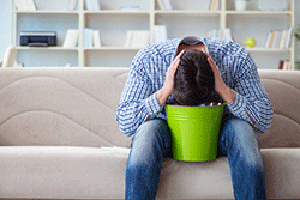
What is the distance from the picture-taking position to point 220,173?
1062 millimetres

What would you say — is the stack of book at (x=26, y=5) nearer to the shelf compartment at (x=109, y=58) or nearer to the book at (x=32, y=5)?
the book at (x=32, y=5)

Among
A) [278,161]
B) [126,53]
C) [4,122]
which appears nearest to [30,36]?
[126,53]

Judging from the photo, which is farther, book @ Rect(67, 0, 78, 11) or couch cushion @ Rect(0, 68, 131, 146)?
book @ Rect(67, 0, 78, 11)

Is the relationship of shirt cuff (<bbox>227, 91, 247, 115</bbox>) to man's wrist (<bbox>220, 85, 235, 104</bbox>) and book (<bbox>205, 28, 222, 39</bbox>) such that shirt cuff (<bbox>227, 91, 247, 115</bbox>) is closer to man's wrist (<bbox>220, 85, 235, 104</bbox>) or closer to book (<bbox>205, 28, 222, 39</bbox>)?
man's wrist (<bbox>220, 85, 235, 104</bbox>)

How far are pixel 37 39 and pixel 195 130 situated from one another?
327cm

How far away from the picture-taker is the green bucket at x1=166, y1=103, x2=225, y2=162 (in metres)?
0.98

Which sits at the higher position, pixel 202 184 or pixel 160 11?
pixel 160 11

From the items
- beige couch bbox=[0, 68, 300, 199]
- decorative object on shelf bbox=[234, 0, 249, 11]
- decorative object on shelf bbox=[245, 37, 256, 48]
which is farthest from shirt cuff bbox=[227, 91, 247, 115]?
decorative object on shelf bbox=[234, 0, 249, 11]

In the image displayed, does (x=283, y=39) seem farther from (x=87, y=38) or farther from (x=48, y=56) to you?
(x=48, y=56)

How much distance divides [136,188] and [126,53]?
319 cm

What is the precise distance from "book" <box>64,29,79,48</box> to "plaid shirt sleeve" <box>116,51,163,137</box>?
9.04ft

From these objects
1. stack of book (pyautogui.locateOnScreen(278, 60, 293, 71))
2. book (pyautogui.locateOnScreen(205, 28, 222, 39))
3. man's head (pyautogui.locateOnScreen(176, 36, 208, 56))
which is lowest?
stack of book (pyautogui.locateOnScreen(278, 60, 293, 71))

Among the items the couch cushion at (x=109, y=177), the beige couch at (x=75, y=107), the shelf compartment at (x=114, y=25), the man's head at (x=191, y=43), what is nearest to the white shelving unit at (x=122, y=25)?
the shelf compartment at (x=114, y=25)

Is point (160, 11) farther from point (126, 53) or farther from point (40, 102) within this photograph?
point (40, 102)
